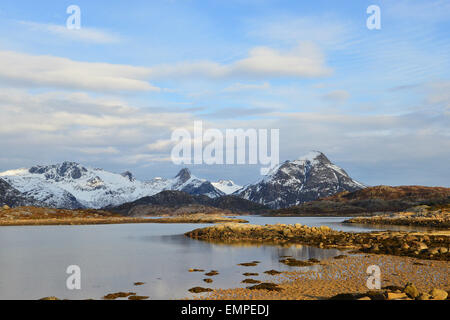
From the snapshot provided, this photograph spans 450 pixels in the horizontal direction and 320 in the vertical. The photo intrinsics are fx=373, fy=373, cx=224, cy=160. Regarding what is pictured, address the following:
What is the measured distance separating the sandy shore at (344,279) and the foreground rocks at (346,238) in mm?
4675

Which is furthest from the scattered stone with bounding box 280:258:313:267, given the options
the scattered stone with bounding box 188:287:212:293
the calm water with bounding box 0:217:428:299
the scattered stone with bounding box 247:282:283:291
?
the scattered stone with bounding box 188:287:212:293

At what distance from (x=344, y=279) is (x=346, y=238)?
1221 inches

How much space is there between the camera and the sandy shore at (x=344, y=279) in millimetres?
22766

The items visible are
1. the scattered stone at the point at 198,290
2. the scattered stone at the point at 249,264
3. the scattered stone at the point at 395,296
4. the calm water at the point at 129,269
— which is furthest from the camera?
the scattered stone at the point at 249,264

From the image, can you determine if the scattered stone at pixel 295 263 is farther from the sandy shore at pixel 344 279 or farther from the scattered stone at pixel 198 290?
the scattered stone at pixel 198 290

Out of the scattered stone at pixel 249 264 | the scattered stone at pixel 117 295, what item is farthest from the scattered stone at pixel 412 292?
the scattered stone at pixel 249 264

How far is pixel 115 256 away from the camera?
44062 mm

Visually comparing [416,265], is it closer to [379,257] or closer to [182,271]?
[379,257]

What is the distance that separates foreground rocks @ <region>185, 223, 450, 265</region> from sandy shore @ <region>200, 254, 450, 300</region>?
4.68 metres

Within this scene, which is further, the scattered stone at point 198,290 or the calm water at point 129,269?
the calm water at point 129,269

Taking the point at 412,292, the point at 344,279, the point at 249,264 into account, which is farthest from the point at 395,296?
the point at 249,264
